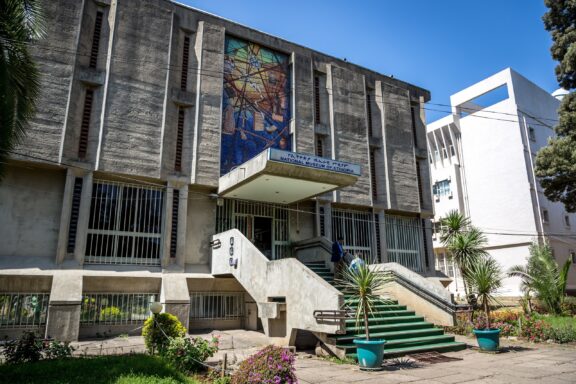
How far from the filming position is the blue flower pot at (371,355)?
861cm

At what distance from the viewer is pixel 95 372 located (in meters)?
7.20

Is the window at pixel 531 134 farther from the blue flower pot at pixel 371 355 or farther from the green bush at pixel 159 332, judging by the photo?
the green bush at pixel 159 332

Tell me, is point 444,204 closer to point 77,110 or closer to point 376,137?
point 376,137

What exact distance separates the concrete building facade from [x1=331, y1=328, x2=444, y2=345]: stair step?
2.41 ft

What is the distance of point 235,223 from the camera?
1670cm

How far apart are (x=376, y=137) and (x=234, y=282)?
426 inches

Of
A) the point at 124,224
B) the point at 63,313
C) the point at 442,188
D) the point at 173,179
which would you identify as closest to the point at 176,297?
the point at 63,313

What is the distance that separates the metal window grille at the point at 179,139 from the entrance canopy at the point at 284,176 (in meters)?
1.77

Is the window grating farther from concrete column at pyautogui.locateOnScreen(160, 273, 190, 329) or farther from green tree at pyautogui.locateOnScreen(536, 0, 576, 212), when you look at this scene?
green tree at pyautogui.locateOnScreen(536, 0, 576, 212)

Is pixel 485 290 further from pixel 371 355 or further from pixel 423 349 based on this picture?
pixel 371 355

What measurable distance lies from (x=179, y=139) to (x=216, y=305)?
6.61 metres

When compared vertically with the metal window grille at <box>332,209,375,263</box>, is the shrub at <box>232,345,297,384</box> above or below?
below

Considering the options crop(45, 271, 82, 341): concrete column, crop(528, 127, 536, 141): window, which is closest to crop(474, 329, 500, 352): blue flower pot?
crop(45, 271, 82, 341): concrete column

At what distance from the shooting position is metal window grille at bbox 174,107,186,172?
51.3 feet
